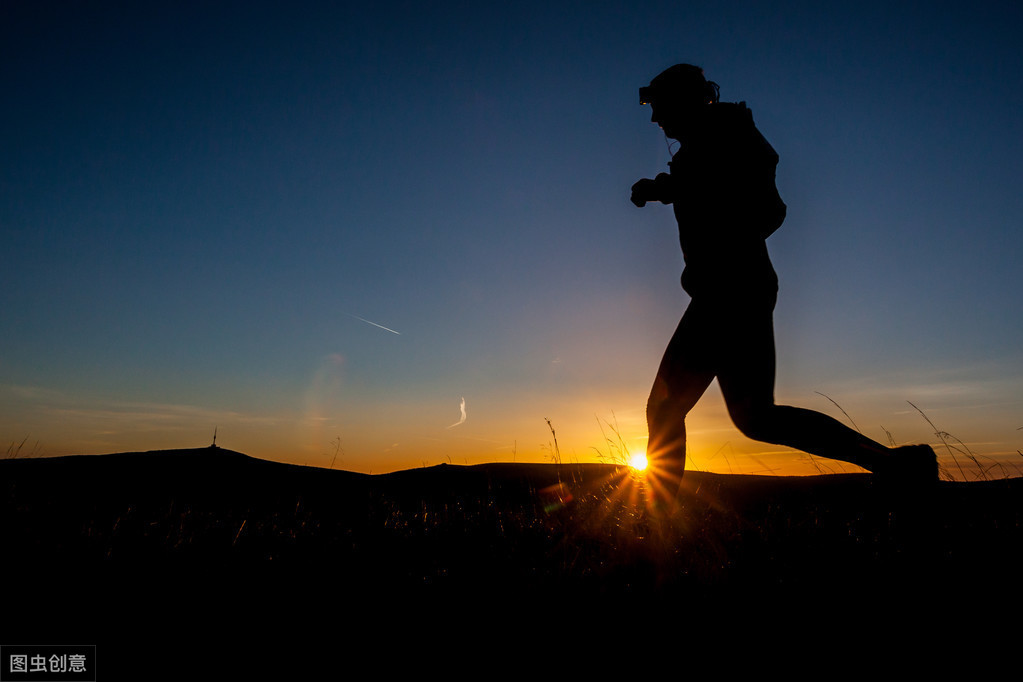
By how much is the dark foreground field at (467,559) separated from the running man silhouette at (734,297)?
0.34 meters

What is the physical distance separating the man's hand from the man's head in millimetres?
334

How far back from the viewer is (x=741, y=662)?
4.51ft

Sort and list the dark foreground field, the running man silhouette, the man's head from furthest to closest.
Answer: the man's head < the running man silhouette < the dark foreground field

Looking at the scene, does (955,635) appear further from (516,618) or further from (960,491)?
(960,491)

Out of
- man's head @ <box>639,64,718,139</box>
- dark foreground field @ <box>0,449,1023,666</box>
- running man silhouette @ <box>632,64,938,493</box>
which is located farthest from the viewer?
man's head @ <box>639,64,718,139</box>

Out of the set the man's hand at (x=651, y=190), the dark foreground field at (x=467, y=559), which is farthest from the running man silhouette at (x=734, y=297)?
the dark foreground field at (x=467, y=559)

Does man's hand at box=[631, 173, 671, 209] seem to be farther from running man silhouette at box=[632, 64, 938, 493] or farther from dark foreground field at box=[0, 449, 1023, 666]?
dark foreground field at box=[0, 449, 1023, 666]

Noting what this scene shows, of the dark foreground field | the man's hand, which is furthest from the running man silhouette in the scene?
the dark foreground field

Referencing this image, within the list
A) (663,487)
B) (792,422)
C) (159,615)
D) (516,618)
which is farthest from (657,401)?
(159,615)

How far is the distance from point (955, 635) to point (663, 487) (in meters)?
1.25

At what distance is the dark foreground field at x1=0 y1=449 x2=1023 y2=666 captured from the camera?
1696 mm

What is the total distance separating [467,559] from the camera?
2.21 m

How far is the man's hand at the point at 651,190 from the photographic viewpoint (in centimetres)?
257

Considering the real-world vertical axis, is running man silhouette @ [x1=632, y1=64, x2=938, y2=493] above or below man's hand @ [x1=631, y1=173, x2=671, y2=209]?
below
